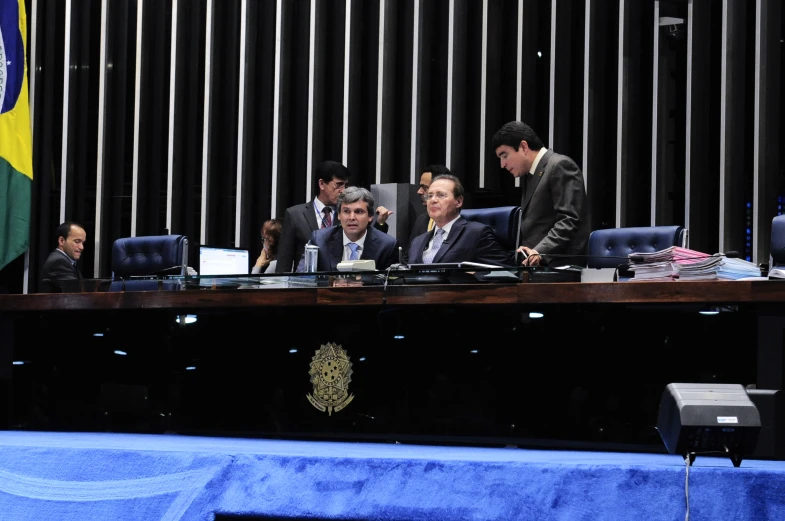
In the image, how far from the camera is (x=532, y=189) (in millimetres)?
4234

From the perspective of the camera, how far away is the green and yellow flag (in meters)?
5.65

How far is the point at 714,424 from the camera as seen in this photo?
1.62 m

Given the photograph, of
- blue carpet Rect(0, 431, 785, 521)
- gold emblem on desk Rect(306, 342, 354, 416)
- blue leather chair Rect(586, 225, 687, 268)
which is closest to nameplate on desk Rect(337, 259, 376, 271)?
gold emblem on desk Rect(306, 342, 354, 416)

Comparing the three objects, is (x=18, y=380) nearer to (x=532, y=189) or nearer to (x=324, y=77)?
(x=532, y=189)

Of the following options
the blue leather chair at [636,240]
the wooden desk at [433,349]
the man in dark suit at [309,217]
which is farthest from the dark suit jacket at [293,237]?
the blue leather chair at [636,240]

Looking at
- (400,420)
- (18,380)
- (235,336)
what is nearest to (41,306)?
(18,380)

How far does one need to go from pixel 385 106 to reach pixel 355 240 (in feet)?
9.69

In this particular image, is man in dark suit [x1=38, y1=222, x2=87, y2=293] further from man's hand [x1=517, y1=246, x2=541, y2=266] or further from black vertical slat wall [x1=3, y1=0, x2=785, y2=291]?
man's hand [x1=517, y1=246, x2=541, y2=266]

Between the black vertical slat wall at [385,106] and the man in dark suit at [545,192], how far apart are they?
3.16 ft

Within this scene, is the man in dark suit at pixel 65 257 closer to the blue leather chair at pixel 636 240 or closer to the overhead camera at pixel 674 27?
the blue leather chair at pixel 636 240

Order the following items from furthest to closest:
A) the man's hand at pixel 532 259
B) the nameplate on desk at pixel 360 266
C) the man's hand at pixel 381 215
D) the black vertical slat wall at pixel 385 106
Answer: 1. the black vertical slat wall at pixel 385 106
2. the man's hand at pixel 381 215
3. the man's hand at pixel 532 259
4. the nameplate on desk at pixel 360 266

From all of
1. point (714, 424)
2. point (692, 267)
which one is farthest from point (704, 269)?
point (714, 424)

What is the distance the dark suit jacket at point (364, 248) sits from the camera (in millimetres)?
3850

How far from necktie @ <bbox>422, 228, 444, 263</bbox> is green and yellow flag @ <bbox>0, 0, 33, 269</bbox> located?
114 inches
